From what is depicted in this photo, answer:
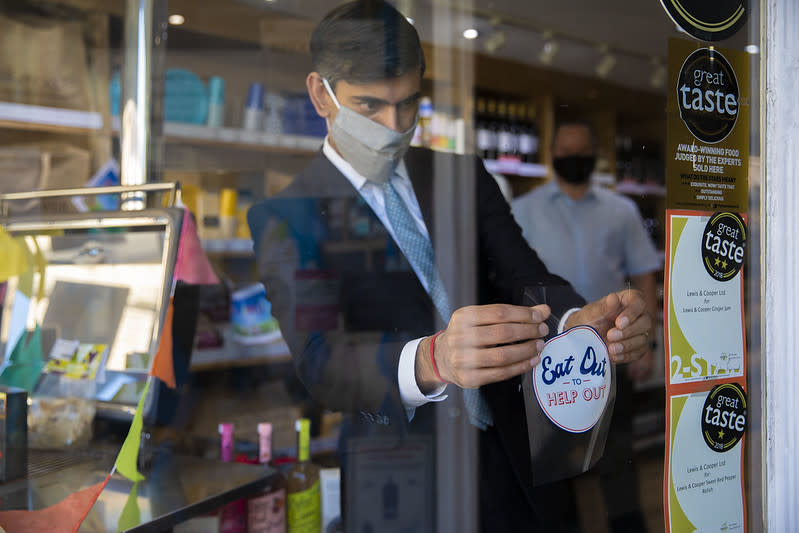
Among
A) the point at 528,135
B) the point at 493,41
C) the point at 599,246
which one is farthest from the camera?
the point at 528,135

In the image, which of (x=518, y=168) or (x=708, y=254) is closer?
(x=708, y=254)

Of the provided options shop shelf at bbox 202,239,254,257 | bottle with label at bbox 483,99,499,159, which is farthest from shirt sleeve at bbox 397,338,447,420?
bottle with label at bbox 483,99,499,159

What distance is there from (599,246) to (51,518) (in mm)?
1371

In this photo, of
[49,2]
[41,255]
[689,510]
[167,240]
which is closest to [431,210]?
[689,510]

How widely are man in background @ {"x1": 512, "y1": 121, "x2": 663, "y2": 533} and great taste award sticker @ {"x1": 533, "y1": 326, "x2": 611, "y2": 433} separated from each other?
7 cm

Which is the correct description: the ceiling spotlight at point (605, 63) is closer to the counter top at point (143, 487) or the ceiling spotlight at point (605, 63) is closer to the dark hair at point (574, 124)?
the dark hair at point (574, 124)

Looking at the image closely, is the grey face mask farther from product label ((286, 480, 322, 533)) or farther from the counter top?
product label ((286, 480, 322, 533))

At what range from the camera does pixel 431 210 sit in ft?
3.21

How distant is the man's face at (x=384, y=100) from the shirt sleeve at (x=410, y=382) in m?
0.30

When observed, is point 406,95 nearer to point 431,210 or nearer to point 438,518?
point 431,210

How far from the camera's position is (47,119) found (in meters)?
1.88

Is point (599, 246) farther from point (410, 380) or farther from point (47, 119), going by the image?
point (47, 119)

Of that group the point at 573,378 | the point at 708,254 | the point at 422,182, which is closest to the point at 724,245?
the point at 708,254

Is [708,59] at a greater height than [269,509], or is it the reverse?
[708,59]
